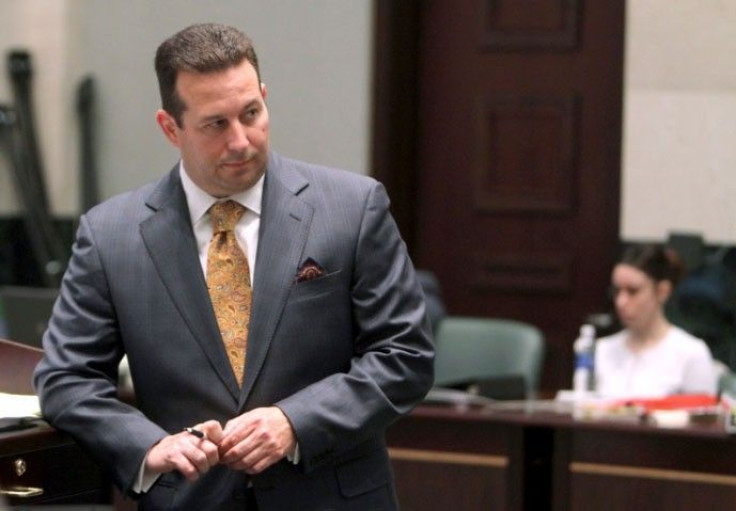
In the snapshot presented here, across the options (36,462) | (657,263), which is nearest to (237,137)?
(36,462)

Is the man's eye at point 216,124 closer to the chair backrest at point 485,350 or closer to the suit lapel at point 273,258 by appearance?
the suit lapel at point 273,258

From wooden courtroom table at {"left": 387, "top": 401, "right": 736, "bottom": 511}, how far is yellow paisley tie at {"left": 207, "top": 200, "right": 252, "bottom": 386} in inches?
81.1

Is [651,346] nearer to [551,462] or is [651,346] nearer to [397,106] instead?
[551,462]

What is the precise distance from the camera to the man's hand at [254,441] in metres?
2.57

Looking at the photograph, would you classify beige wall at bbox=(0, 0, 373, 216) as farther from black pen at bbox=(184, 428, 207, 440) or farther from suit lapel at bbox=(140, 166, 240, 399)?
black pen at bbox=(184, 428, 207, 440)

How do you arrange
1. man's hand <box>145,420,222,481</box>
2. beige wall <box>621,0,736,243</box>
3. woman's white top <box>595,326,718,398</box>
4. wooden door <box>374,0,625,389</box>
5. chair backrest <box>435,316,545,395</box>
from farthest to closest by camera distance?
wooden door <box>374,0,625,389</box> < beige wall <box>621,0,736,243</box> < chair backrest <box>435,316,545,395</box> < woman's white top <box>595,326,718,398</box> < man's hand <box>145,420,222,481</box>

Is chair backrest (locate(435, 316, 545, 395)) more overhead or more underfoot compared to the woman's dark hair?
more underfoot

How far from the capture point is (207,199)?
2.79m

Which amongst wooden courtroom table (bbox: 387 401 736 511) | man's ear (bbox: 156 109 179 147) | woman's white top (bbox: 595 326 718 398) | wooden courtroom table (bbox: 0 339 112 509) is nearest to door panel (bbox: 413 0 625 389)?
woman's white top (bbox: 595 326 718 398)

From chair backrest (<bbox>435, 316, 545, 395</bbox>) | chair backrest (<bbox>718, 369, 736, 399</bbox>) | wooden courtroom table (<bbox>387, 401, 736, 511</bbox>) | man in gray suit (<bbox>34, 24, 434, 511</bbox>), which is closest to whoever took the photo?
man in gray suit (<bbox>34, 24, 434, 511</bbox>)

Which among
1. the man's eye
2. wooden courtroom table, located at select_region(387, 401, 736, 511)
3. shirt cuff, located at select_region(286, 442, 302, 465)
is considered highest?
the man's eye

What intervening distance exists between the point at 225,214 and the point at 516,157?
4564 mm

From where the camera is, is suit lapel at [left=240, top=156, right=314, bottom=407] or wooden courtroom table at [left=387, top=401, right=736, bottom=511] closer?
suit lapel at [left=240, top=156, right=314, bottom=407]

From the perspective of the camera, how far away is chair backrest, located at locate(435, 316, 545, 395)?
5719 mm
